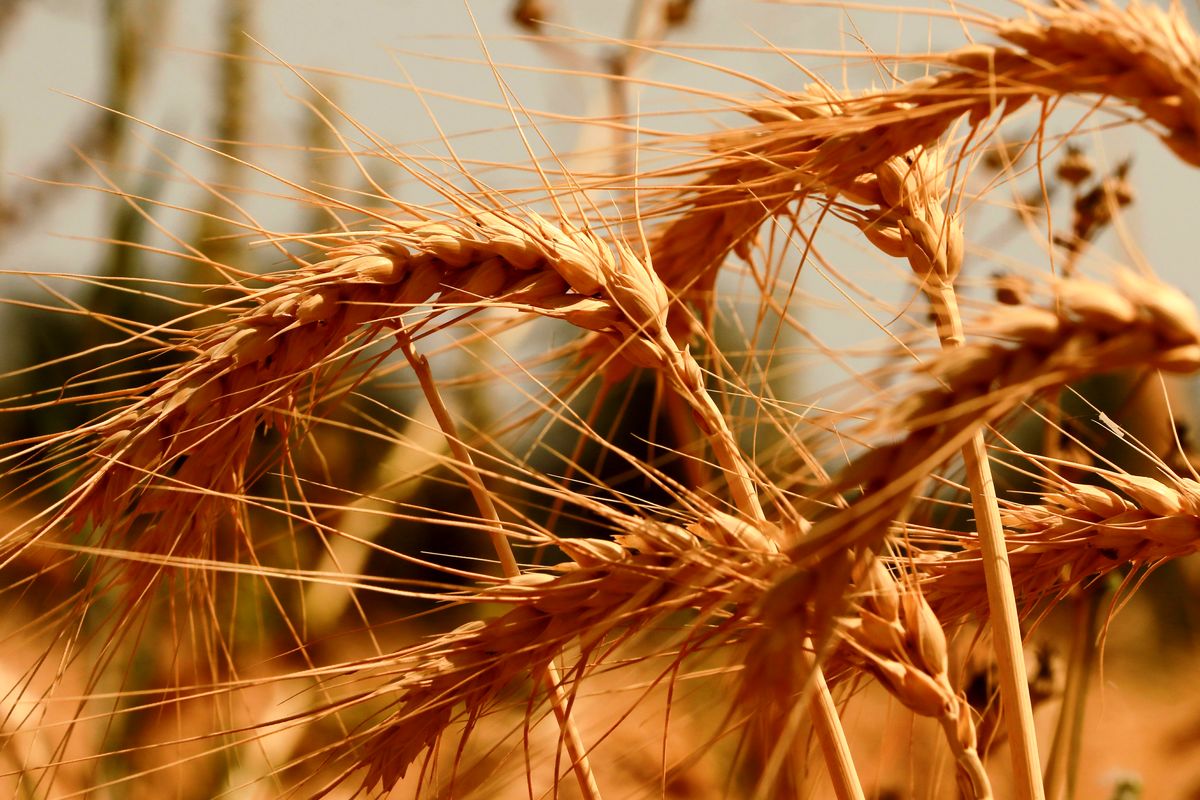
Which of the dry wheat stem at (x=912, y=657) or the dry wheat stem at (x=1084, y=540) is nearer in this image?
the dry wheat stem at (x=912, y=657)

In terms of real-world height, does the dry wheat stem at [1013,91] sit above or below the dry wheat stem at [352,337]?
above

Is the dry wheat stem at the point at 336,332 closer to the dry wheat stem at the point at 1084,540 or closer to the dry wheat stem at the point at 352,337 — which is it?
the dry wheat stem at the point at 352,337

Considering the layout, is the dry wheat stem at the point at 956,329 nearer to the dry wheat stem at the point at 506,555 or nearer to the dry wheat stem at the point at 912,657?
the dry wheat stem at the point at 912,657

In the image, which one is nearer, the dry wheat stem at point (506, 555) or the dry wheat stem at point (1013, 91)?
the dry wheat stem at point (1013, 91)

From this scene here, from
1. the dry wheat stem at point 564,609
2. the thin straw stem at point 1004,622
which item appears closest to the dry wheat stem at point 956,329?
the thin straw stem at point 1004,622

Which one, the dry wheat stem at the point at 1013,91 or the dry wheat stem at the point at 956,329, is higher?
the dry wheat stem at the point at 1013,91

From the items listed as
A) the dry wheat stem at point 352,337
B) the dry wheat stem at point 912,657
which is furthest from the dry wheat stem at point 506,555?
the dry wheat stem at point 912,657

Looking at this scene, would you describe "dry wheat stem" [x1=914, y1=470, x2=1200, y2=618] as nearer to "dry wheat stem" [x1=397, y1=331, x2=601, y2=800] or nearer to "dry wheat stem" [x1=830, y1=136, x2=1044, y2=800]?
"dry wheat stem" [x1=830, y1=136, x2=1044, y2=800]

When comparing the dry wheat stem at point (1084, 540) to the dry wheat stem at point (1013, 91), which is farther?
the dry wheat stem at point (1084, 540)

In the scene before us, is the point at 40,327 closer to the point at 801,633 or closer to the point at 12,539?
the point at 12,539

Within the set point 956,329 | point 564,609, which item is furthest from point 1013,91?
point 564,609

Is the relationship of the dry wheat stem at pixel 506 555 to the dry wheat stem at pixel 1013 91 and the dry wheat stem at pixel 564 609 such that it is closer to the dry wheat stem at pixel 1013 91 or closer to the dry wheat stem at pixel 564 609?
the dry wheat stem at pixel 564 609
